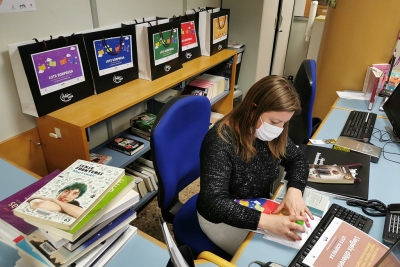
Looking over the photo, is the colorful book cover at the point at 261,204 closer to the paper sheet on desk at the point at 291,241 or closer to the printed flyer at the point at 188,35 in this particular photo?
the paper sheet on desk at the point at 291,241

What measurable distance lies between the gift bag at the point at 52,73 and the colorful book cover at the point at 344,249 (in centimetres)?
132

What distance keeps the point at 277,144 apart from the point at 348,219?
1.25 ft

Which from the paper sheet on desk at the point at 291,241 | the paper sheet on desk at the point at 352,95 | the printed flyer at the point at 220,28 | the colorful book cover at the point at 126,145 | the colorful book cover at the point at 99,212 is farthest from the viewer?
the printed flyer at the point at 220,28

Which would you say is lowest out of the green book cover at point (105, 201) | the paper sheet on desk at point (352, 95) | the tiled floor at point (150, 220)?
the tiled floor at point (150, 220)

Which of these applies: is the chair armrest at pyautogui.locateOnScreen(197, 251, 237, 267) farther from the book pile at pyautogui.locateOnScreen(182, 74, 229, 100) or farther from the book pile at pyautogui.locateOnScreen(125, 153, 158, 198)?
the book pile at pyautogui.locateOnScreen(182, 74, 229, 100)

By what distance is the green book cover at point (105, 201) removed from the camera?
0.74 m

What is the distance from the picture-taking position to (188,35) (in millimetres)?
2260

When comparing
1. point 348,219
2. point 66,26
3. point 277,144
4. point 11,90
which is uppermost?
point 66,26

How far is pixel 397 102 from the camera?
1.74 metres

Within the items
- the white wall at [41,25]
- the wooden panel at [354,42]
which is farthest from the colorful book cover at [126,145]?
the wooden panel at [354,42]

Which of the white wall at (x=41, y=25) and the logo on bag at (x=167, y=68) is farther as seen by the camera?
the logo on bag at (x=167, y=68)

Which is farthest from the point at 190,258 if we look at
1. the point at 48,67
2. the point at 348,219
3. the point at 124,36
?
the point at 124,36

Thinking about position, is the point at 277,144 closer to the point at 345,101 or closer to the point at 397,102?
the point at 397,102

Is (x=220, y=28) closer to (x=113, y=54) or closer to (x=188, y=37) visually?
(x=188, y=37)
